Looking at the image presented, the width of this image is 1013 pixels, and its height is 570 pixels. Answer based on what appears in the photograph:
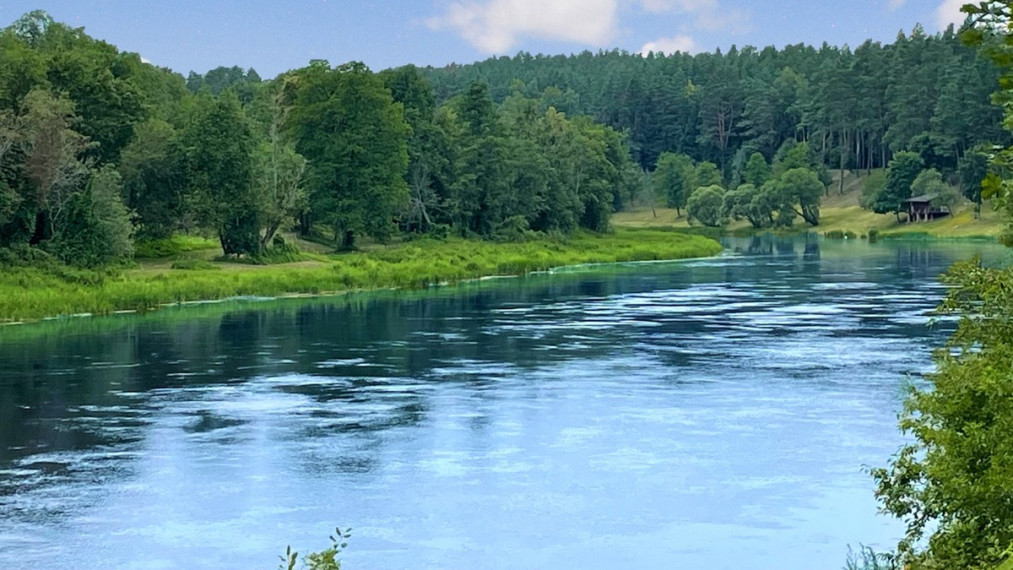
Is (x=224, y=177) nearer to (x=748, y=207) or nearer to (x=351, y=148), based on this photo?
(x=351, y=148)

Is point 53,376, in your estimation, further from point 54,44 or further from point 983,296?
point 54,44

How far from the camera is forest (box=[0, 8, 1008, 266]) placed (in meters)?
60.3

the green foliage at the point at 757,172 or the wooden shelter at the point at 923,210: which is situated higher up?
the green foliage at the point at 757,172

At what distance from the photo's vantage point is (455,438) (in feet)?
86.1

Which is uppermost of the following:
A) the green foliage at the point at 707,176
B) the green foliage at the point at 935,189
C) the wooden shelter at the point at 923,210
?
the green foliage at the point at 707,176

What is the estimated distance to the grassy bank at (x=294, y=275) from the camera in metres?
51.9

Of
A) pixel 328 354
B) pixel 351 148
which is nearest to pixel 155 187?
pixel 351 148

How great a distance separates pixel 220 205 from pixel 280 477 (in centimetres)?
4747

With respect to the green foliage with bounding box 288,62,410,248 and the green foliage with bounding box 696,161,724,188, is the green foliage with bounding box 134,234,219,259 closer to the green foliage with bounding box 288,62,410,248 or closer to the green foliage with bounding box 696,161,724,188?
the green foliage with bounding box 288,62,410,248

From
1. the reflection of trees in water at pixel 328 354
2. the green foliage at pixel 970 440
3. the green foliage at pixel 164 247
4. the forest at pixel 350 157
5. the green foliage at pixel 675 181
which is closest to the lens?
the green foliage at pixel 970 440

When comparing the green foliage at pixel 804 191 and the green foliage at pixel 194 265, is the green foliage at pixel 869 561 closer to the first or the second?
the green foliage at pixel 194 265

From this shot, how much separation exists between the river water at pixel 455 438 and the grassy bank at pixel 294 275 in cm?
371

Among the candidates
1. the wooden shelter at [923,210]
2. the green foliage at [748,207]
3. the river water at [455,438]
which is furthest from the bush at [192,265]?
the green foliage at [748,207]

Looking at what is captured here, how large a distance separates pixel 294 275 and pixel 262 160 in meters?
12.1
